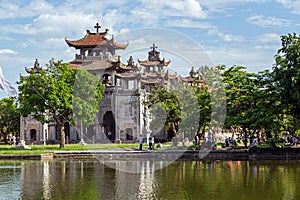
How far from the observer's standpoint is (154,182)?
20844 millimetres

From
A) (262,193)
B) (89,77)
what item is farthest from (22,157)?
(262,193)

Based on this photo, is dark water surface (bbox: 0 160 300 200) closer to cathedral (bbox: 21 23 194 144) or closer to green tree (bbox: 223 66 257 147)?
green tree (bbox: 223 66 257 147)

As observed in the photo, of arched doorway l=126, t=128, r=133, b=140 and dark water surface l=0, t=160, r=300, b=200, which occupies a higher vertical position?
arched doorway l=126, t=128, r=133, b=140

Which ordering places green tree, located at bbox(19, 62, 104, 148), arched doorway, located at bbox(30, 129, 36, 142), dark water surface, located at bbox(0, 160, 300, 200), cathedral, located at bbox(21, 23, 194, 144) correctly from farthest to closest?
arched doorway, located at bbox(30, 129, 36, 142) → cathedral, located at bbox(21, 23, 194, 144) → green tree, located at bbox(19, 62, 104, 148) → dark water surface, located at bbox(0, 160, 300, 200)

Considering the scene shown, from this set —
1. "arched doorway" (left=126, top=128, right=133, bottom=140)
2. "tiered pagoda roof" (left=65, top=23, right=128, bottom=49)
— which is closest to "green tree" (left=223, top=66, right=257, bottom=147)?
"arched doorway" (left=126, top=128, right=133, bottom=140)

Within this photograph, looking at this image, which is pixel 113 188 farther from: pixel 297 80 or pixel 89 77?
pixel 89 77

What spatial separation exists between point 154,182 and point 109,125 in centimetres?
4050

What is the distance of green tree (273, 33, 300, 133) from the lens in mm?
32188

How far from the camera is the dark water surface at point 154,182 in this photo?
1716 centimetres

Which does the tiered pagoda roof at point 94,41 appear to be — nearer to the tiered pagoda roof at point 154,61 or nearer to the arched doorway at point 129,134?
the tiered pagoda roof at point 154,61

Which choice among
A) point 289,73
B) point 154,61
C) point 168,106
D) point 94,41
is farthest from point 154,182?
point 154,61

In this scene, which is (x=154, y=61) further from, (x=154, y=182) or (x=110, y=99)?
(x=154, y=182)

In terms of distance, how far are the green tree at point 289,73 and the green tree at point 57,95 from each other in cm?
1757

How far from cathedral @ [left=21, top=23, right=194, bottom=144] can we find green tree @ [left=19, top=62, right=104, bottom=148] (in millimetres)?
11874
